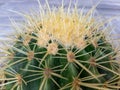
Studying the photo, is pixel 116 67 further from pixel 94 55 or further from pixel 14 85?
pixel 14 85

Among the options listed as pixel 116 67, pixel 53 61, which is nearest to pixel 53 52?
pixel 53 61

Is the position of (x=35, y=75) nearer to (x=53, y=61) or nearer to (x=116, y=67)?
(x=53, y=61)

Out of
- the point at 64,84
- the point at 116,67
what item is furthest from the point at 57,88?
the point at 116,67

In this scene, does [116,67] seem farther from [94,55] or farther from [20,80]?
[20,80]

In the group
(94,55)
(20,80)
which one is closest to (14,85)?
(20,80)
